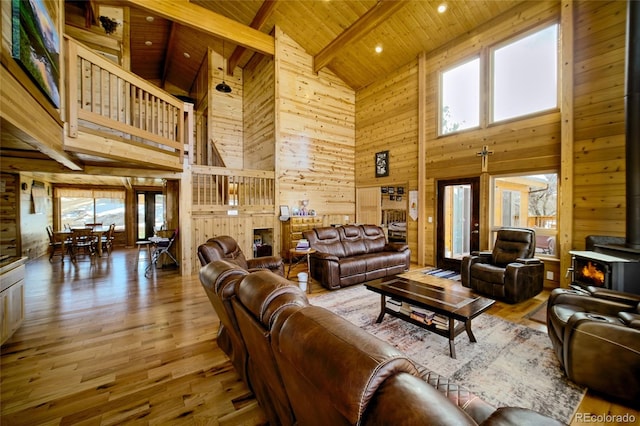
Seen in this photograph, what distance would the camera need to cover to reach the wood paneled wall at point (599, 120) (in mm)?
3531

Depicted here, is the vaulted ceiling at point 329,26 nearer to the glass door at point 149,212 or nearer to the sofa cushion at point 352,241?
the sofa cushion at point 352,241

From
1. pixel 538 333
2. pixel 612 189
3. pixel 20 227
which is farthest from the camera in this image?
pixel 20 227

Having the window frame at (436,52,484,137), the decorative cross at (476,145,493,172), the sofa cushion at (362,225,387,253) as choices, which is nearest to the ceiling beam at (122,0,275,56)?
the window frame at (436,52,484,137)

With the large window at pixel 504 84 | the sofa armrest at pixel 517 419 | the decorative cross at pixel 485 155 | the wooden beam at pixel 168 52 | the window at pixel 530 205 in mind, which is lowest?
the sofa armrest at pixel 517 419

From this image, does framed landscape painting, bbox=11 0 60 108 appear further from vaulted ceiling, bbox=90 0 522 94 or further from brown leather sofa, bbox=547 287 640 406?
brown leather sofa, bbox=547 287 640 406

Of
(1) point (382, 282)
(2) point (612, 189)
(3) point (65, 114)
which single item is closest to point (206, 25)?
(3) point (65, 114)

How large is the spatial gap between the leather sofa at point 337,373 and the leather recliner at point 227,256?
6.48 ft

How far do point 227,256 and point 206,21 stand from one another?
16.9 feet

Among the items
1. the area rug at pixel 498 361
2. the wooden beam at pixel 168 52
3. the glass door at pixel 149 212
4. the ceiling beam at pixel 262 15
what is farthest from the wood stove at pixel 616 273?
the glass door at pixel 149 212

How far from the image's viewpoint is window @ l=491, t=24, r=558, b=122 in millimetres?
4238

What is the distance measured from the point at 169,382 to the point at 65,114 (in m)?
3.44

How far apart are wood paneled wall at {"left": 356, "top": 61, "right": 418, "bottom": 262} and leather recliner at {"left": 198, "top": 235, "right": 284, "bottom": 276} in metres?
3.88

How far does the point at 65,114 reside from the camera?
3.12 m

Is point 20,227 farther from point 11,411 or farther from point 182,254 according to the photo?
point 11,411
